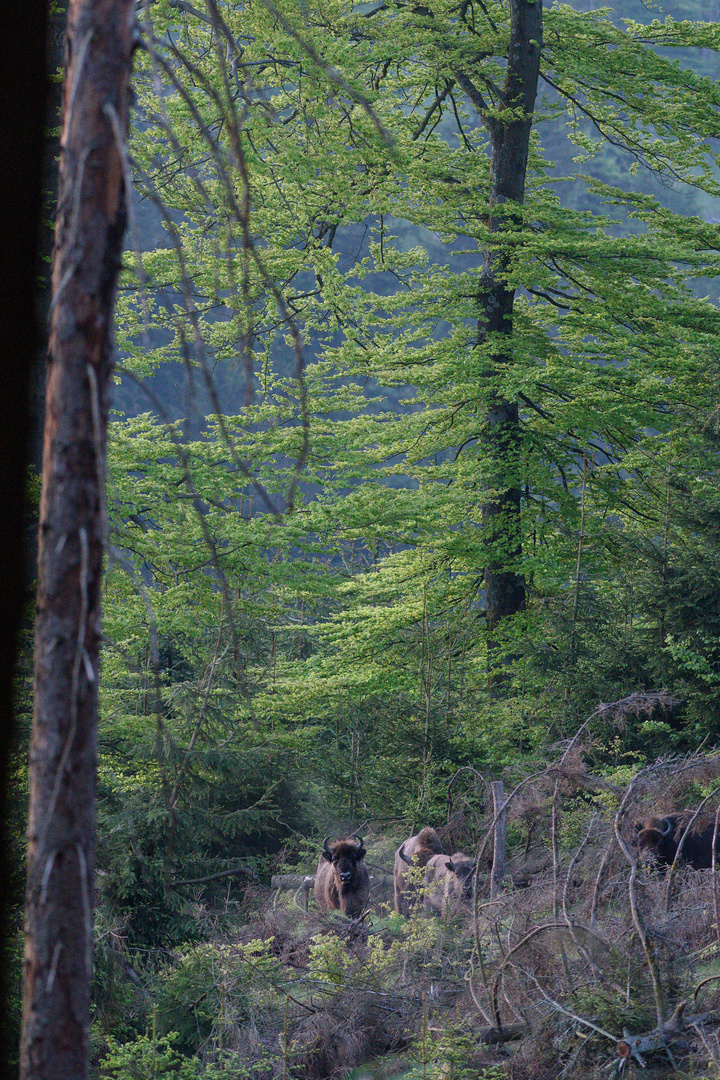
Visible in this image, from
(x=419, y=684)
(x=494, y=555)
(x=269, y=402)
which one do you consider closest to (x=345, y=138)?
(x=269, y=402)

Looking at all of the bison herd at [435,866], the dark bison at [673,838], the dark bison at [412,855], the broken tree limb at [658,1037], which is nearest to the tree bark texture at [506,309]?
the dark bison at [412,855]

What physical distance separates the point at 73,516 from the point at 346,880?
8.33m

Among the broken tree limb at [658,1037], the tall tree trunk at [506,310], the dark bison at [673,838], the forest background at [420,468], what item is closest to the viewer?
the broken tree limb at [658,1037]

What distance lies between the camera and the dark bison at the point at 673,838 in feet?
25.7

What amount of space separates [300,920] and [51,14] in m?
8.64

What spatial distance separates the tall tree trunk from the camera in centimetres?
1468

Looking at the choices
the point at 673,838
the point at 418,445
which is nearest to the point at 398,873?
the point at 673,838

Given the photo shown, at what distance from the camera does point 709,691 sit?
955 cm

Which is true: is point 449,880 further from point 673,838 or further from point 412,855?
point 673,838

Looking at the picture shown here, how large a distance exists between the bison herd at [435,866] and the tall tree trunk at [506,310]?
5843 mm

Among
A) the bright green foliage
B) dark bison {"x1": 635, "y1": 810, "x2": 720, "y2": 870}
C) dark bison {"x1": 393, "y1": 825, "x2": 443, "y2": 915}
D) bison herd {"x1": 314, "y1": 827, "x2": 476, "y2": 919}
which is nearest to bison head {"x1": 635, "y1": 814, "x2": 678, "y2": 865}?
dark bison {"x1": 635, "y1": 810, "x2": 720, "y2": 870}

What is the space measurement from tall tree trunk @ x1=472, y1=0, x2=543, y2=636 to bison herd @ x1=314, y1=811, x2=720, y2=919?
5.84 metres

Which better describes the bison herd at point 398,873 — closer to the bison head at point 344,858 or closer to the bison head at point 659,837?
the bison head at point 344,858

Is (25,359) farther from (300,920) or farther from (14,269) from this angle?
(300,920)
